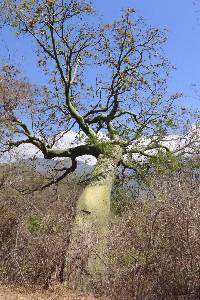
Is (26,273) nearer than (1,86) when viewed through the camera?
Yes

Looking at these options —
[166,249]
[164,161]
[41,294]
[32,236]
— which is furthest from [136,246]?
[164,161]

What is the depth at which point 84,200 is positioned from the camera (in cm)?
1291

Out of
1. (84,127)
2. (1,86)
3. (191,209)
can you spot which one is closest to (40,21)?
(1,86)

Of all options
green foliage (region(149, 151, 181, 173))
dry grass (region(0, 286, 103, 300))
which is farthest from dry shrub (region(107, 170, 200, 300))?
green foliage (region(149, 151, 181, 173))

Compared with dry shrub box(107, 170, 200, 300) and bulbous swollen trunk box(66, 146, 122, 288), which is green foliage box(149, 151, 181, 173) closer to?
bulbous swollen trunk box(66, 146, 122, 288)

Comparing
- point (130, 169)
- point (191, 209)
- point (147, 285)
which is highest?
point (130, 169)

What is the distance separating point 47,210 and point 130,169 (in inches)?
171

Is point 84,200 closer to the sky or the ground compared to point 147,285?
closer to the sky

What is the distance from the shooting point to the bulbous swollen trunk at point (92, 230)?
398 inches

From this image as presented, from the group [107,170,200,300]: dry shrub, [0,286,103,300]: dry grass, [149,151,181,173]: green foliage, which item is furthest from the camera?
[149,151,181,173]: green foliage

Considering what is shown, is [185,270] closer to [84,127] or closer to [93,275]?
[93,275]

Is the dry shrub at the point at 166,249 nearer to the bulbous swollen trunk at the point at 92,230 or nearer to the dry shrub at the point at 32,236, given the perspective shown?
the bulbous swollen trunk at the point at 92,230

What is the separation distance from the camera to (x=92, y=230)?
11141 millimetres

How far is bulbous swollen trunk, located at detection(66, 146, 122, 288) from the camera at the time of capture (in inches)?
398
